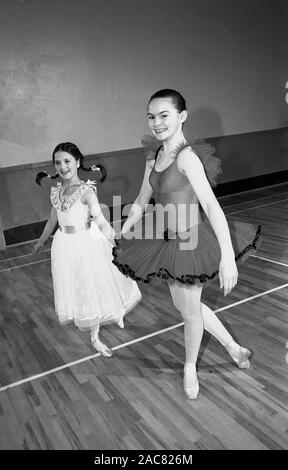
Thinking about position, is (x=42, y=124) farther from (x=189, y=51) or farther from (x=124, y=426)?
(x=124, y=426)

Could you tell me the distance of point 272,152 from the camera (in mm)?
7195

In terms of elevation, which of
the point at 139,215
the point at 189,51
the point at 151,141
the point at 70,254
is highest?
the point at 189,51

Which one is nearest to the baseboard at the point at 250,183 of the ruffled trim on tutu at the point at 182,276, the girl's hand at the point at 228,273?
the ruffled trim on tutu at the point at 182,276

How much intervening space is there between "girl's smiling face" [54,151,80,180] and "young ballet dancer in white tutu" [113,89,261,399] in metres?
0.56

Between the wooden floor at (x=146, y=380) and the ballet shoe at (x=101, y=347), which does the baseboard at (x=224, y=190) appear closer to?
the wooden floor at (x=146, y=380)

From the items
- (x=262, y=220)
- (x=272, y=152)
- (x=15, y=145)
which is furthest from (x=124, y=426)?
(x=272, y=152)

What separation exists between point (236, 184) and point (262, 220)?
6.66 ft

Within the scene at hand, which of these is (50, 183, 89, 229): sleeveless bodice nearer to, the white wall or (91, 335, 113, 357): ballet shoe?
(91, 335, 113, 357): ballet shoe

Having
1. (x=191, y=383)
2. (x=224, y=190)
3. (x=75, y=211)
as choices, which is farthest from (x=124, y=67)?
(x=191, y=383)

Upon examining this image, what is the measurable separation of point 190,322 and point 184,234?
1.29 feet

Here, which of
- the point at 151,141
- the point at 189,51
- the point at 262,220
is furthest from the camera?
the point at 189,51

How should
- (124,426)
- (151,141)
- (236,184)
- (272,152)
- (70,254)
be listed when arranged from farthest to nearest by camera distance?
(272,152) → (236,184) → (70,254) → (151,141) → (124,426)

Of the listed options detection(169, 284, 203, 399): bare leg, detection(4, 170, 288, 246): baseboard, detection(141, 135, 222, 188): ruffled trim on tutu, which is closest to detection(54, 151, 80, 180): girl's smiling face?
detection(141, 135, 222, 188): ruffled trim on tutu

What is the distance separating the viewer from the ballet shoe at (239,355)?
6.65ft
